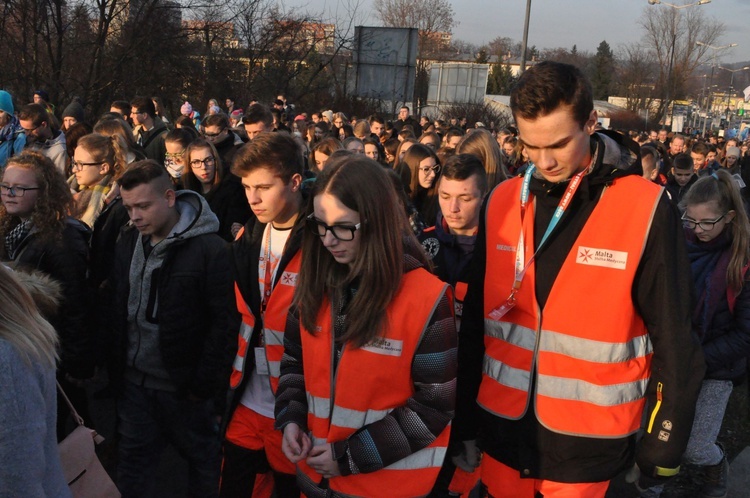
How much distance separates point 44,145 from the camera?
738cm

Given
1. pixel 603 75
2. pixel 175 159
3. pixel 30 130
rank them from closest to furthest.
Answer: pixel 175 159
pixel 30 130
pixel 603 75

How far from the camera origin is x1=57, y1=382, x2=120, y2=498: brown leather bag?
8.16 feet

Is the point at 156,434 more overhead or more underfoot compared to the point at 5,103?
more underfoot

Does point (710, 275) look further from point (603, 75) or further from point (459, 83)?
point (603, 75)

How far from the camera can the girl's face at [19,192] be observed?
154 inches

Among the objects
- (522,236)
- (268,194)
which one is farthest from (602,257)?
(268,194)

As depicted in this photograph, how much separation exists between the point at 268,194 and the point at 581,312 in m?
1.68

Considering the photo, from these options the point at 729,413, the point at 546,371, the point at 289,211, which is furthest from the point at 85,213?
the point at 729,413

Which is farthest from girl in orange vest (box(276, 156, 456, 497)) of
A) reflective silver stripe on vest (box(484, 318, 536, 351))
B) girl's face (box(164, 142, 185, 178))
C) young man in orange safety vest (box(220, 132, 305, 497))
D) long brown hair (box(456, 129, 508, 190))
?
girl's face (box(164, 142, 185, 178))

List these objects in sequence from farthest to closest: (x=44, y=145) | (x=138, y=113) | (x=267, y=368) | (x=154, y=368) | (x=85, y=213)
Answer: (x=138, y=113) < (x=44, y=145) < (x=85, y=213) < (x=154, y=368) < (x=267, y=368)

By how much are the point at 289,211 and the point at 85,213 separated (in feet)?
8.16

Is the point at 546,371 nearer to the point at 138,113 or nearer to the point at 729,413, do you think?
the point at 729,413

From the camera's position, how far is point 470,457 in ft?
9.32

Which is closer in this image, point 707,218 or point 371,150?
point 707,218
